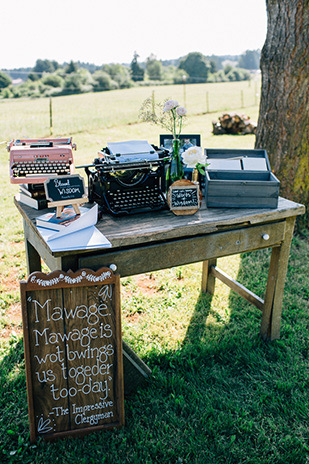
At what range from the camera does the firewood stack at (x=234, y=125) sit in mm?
12922

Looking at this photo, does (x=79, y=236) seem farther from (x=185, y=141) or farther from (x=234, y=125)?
(x=234, y=125)

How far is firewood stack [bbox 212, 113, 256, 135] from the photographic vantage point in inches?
509

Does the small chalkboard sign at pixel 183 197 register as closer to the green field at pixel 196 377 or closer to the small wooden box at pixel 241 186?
the small wooden box at pixel 241 186

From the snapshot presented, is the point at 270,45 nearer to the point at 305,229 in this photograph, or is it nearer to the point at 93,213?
the point at 305,229

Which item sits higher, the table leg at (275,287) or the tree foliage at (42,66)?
the tree foliage at (42,66)

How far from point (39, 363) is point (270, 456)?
4.19 ft

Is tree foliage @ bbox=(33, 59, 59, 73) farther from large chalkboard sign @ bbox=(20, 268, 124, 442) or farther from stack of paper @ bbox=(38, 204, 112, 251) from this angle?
large chalkboard sign @ bbox=(20, 268, 124, 442)

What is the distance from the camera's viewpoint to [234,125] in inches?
511

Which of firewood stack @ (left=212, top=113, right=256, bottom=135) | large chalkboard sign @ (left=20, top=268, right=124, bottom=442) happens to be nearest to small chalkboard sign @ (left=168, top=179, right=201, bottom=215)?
large chalkboard sign @ (left=20, top=268, right=124, bottom=442)

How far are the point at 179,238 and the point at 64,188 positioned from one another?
680mm

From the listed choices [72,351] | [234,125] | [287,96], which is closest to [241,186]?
[72,351]

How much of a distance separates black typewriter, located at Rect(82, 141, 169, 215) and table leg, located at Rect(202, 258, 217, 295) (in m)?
1.23

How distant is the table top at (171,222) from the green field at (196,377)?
994 mm

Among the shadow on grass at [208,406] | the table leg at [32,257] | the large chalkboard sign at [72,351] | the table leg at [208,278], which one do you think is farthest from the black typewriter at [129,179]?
the table leg at [208,278]
